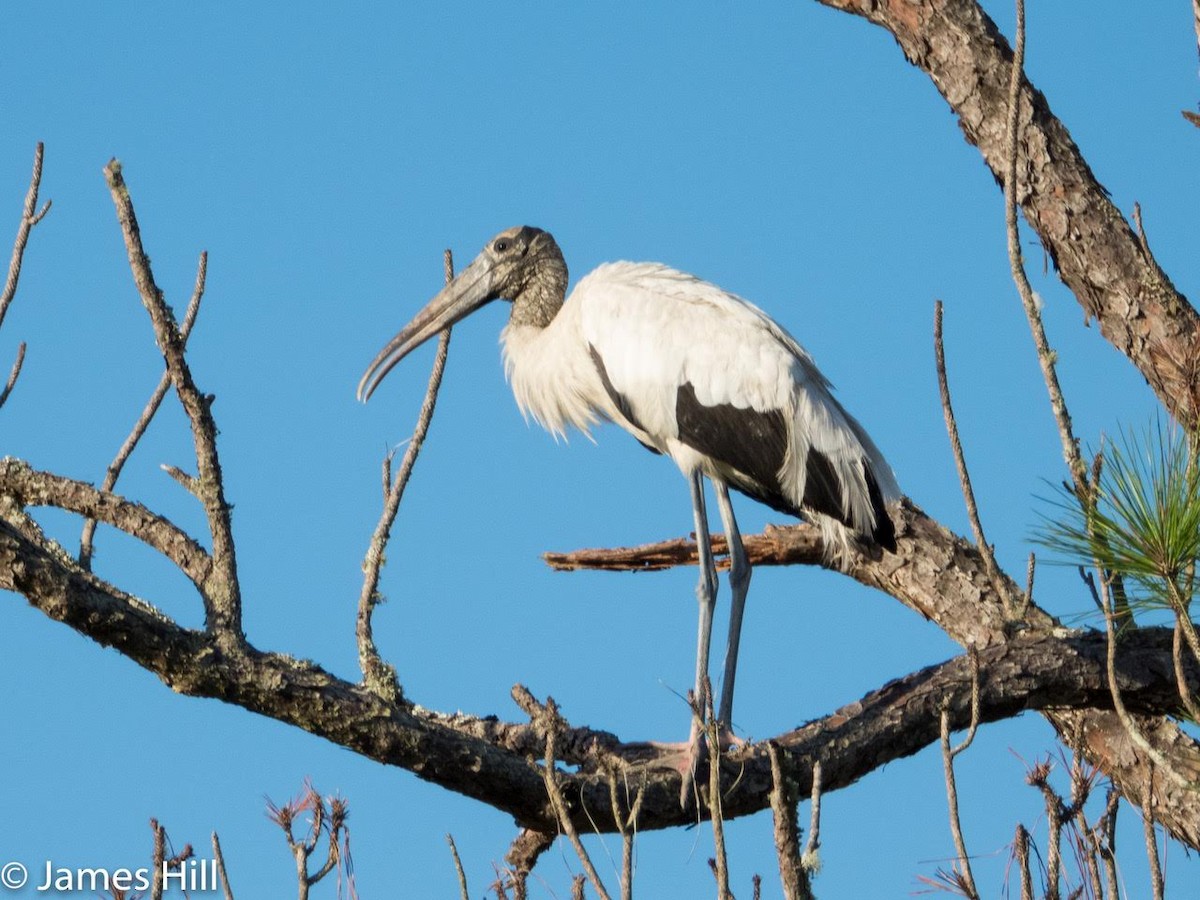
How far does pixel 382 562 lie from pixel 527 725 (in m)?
0.75

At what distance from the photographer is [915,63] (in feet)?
25.0

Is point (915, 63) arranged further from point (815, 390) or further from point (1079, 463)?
point (1079, 463)

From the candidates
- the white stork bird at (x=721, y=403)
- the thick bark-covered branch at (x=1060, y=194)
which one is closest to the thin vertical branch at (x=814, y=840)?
the white stork bird at (x=721, y=403)

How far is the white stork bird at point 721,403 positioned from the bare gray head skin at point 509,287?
44cm

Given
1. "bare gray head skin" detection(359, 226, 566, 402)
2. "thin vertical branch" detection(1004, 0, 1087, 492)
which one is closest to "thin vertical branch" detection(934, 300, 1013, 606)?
"thin vertical branch" detection(1004, 0, 1087, 492)

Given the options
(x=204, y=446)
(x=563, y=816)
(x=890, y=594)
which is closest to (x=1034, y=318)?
(x=563, y=816)

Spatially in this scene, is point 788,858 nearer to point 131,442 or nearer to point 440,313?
point 131,442

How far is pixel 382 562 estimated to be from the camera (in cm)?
540

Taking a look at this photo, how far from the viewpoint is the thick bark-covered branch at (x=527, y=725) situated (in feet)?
13.0

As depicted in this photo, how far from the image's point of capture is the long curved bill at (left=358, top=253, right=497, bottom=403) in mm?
7488

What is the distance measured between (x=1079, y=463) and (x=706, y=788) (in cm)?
168

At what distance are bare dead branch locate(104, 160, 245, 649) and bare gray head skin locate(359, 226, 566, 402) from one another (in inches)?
127

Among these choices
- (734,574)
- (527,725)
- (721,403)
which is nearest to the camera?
(527,725)

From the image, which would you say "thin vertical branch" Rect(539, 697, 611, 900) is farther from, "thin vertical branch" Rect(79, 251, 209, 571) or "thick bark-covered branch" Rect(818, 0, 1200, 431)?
"thick bark-covered branch" Rect(818, 0, 1200, 431)
